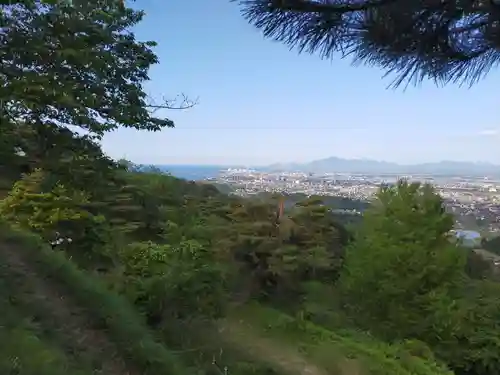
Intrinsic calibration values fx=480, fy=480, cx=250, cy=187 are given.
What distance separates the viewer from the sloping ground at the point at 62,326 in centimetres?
284

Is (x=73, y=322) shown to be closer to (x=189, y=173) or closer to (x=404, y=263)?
(x=404, y=263)

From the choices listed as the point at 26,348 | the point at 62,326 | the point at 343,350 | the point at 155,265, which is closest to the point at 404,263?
the point at 343,350

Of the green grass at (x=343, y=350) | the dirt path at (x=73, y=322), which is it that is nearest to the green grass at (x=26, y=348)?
the dirt path at (x=73, y=322)

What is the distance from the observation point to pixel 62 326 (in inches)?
144

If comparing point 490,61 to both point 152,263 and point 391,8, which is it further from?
point 152,263

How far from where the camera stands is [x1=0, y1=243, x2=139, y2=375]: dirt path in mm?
3523

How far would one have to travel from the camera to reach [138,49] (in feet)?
19.2

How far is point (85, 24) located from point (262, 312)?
7.04m

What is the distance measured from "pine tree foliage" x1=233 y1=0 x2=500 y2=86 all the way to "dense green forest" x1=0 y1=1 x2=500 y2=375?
2215mm

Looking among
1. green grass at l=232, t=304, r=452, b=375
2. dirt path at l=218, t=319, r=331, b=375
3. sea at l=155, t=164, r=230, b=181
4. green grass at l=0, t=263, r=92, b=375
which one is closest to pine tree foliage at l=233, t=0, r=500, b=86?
green grass at l=0, t=263, r=92, b=375

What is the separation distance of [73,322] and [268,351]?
345cm

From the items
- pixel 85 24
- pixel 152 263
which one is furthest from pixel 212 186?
pixel 85 24

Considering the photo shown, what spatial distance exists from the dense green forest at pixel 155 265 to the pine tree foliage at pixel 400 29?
2.22m

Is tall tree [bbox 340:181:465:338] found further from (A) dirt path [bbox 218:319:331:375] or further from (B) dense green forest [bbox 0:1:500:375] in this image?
(A) dirt path [bbox 218:319:331:375]
